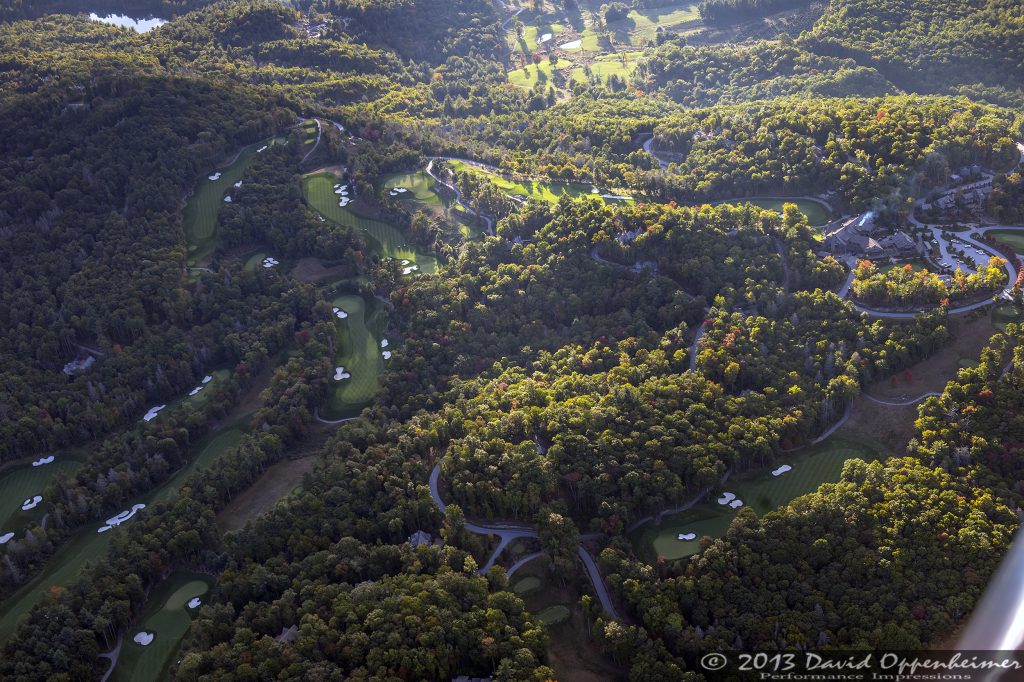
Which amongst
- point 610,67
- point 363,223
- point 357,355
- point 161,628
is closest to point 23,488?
point 161,628

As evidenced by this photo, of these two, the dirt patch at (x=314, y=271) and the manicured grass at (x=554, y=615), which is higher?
the dirt patch at (x=314, y=271)

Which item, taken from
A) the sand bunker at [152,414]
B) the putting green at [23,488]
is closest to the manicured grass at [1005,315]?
the sand bunker at [152,414]

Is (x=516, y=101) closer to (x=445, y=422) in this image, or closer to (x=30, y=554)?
(x=445, y=422)

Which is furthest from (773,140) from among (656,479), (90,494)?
(90,494)

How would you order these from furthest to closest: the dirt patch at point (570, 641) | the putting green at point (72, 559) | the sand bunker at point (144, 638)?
the putting green at point (72, 559) → the sand bunker at point (144, 638) → the dirt patch at point (570, 641)

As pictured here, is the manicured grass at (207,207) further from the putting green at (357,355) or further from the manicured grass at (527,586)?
the manicured grass at (527,586)

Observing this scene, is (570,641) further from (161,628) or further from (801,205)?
(801,205)

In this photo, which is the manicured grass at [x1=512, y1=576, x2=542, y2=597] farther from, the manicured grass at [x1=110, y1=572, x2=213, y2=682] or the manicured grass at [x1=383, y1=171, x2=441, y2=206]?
the manicured grass at [x1=383, y1=171, x2=441, y2=206]
